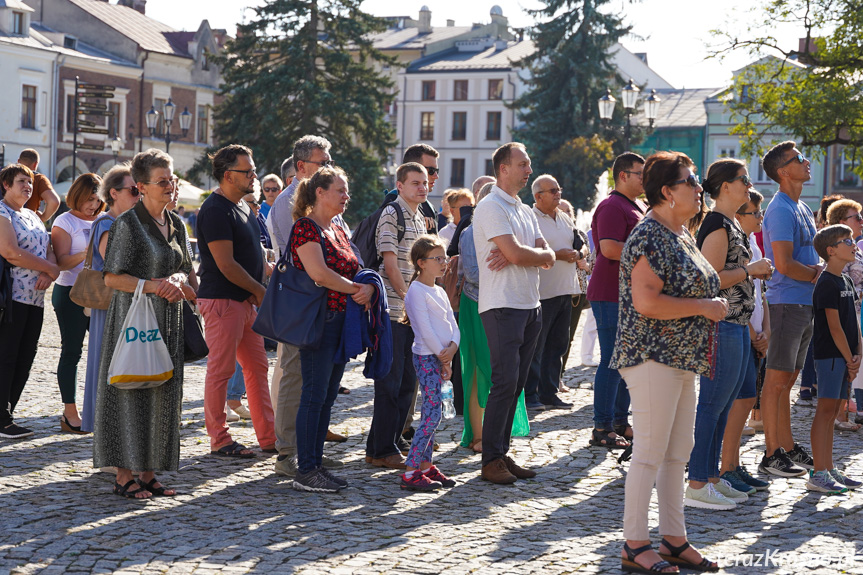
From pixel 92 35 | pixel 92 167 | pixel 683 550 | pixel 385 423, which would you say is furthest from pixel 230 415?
pixel 92 35

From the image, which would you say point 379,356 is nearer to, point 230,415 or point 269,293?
point 269,293

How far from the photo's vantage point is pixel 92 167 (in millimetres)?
51719

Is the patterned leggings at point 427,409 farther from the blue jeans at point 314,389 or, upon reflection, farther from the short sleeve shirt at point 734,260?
the short sleeve shirt at point 734,260

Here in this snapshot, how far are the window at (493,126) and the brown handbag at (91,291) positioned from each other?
69789mm

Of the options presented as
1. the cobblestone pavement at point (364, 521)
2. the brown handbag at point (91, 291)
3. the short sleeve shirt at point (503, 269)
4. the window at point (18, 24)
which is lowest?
the cobblestone pavement at point (364, 521)

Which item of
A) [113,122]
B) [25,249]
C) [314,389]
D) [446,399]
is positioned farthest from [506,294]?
[113,122]

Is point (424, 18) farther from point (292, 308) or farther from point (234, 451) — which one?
point (292, 308)

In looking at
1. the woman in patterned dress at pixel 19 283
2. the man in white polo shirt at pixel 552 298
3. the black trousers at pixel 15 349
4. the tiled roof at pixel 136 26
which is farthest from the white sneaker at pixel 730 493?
the tiled roof at pixel 136 26

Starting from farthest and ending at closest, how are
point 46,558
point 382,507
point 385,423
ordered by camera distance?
point 385,423
point 382,507
point 46,558

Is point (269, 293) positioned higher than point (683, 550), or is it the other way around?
point (269, 293)

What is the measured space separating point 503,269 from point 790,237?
215 cm

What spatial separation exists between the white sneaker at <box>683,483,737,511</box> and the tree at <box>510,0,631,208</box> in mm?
44211

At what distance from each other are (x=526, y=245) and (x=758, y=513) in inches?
87.1

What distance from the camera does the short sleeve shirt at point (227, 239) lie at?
24.7 feet
